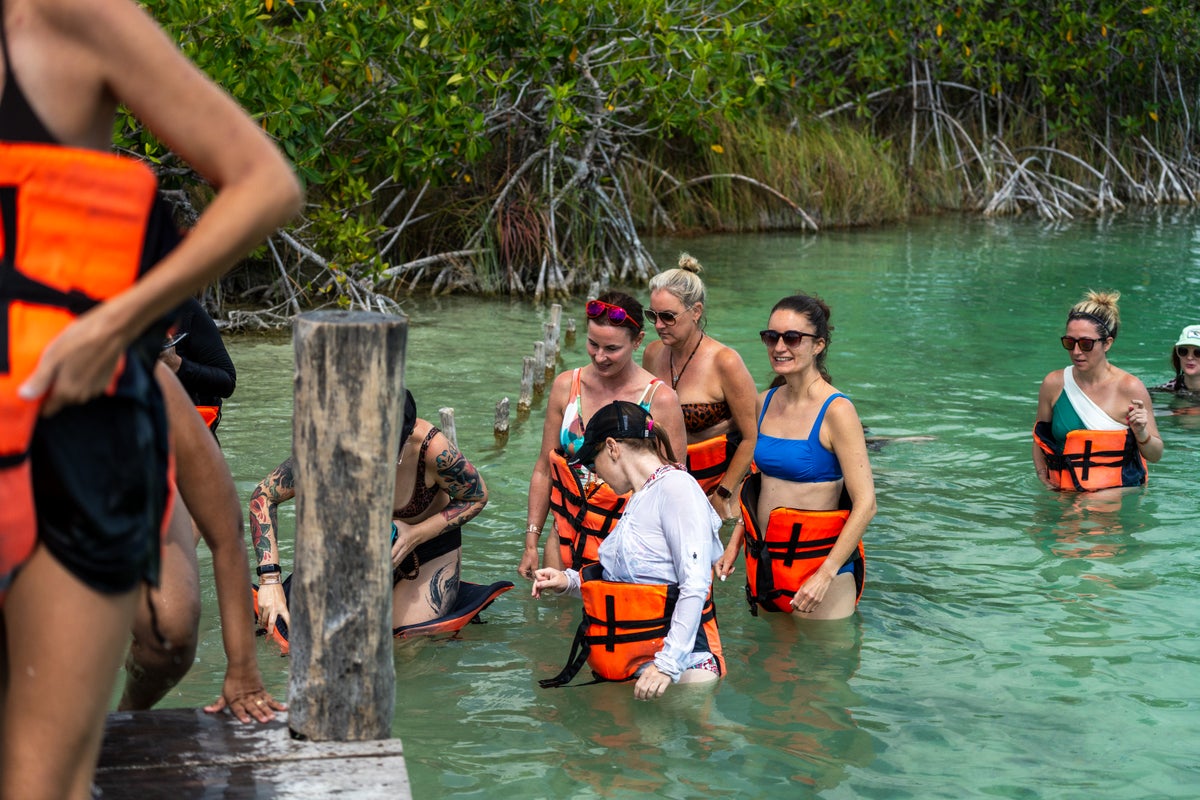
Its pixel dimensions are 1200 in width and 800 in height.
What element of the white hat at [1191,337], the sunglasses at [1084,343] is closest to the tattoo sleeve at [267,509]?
the sunglasses at [1084,343]

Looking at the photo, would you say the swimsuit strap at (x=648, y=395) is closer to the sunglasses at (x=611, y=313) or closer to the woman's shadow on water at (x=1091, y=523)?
the sunglasses at (x=611, y=313)

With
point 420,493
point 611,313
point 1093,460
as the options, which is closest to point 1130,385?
point 1093,460

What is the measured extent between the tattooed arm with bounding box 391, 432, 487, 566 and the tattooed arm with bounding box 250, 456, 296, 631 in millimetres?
503

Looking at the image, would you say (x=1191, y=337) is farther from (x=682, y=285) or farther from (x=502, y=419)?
(x=502, y=419)

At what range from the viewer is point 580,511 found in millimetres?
5867

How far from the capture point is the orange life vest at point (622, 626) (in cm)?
493

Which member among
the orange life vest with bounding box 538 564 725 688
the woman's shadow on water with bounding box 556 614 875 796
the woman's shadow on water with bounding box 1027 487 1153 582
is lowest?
the woman's shadow on water with bounding box 556 614 875 796

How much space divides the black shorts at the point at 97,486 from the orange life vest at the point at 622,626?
306 centimetres

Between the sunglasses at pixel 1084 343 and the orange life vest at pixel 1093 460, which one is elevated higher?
the sunglasses at pixel 1084 343

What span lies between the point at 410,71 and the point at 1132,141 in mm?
19670

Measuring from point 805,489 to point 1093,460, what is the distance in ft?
9.58

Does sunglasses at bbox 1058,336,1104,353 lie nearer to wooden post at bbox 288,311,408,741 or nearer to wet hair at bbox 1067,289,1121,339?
wet hair at bbox 1067,289,1121,339

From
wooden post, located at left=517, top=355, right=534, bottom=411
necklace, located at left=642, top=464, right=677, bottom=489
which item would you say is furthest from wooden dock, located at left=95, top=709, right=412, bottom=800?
wooden post, located at left=517, top=355, right=534, bottom=411

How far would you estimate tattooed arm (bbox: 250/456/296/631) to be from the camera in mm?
5125
